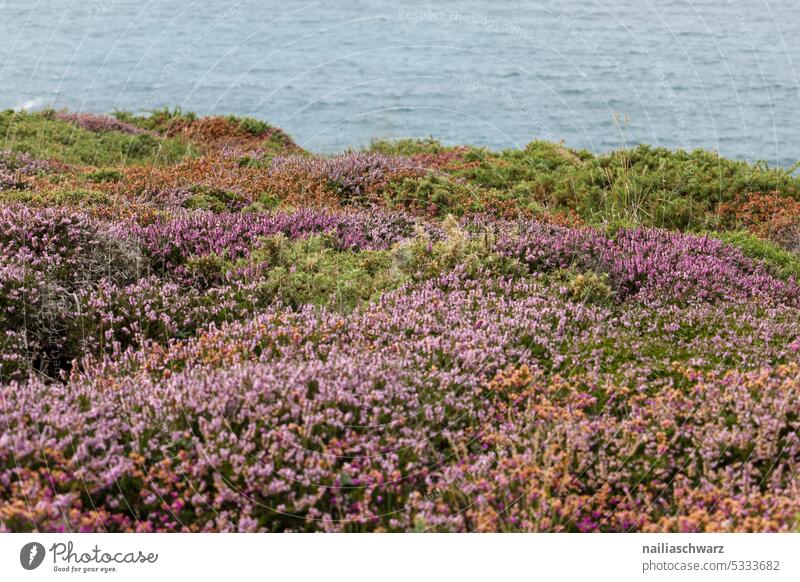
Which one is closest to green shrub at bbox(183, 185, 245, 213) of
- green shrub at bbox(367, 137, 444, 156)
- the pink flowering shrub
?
the pink flowering shrub

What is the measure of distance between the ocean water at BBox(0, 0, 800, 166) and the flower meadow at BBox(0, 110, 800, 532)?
60.0ft

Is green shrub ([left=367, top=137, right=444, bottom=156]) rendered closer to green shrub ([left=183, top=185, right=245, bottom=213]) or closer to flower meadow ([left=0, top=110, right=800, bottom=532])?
green shrub ([left=183, top=185, right=245, bottom=213])

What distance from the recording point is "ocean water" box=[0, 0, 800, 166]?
105 feet

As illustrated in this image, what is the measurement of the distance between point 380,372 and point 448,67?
35.6m

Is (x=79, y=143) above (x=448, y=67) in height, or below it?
above

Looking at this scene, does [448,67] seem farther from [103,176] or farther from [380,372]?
[380,372]

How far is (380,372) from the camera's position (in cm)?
545

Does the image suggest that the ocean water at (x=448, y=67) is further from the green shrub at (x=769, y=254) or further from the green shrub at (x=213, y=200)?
the green shrub at (x=769, y=254)

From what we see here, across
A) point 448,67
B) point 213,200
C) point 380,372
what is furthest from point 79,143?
point 448,67

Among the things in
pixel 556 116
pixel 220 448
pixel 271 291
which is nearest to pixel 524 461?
pixel 220 448

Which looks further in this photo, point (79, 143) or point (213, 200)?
point (79, 143)

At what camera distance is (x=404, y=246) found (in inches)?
336

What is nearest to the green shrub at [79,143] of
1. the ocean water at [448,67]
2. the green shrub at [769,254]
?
the ocean water at [448,67]
